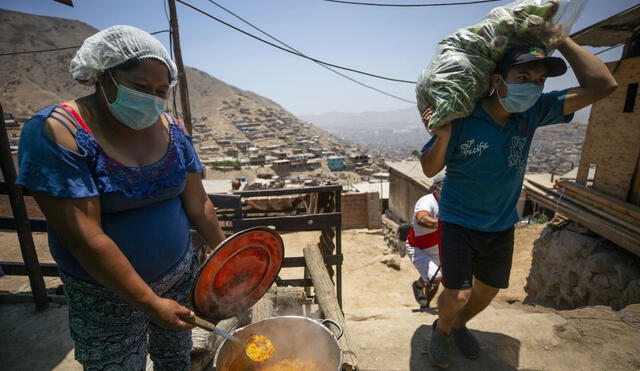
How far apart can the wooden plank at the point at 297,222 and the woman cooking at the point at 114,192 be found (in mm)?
2463

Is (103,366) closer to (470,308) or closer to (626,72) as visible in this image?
(470,308)

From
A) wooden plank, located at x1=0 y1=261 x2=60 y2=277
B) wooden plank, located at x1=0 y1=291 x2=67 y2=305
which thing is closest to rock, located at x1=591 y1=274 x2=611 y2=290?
wooden plank, located at x1=0 y1=291 x2=67 y2=305

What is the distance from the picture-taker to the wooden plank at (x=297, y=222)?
4238mm

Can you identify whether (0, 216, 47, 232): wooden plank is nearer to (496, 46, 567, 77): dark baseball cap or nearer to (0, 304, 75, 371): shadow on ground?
(0, 304, 75, 371): shadow on ground

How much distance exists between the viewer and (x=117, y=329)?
1556 mm

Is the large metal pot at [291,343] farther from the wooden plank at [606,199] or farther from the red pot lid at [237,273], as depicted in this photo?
the wooden plank at [606,199]

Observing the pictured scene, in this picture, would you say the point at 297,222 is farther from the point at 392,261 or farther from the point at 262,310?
the point at 392,261

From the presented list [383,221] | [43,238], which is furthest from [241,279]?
[383,221]

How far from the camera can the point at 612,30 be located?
514 cm

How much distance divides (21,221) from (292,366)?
10.2 feet

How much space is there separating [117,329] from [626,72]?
8.02 m

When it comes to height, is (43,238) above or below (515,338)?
below

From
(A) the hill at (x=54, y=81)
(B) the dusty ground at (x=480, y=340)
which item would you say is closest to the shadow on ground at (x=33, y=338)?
(B) the dusty ground at (x=480, y=340)

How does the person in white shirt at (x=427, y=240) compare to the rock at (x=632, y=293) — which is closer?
the person in white shirt at (x=427, y=240)
